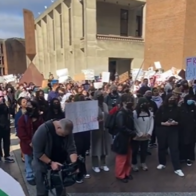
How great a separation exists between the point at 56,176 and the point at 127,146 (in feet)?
6.06

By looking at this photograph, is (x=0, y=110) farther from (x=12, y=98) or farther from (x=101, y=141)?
(x=12, y=98)

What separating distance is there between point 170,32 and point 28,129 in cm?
1703

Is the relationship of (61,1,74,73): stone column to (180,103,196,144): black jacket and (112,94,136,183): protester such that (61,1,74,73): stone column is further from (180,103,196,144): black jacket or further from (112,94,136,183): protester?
(112,94,136,183): protester

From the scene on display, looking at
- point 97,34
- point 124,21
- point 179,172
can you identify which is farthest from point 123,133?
point 124,21

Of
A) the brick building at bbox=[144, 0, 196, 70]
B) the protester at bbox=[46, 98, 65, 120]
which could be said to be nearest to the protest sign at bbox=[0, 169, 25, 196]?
the protester at bbox=[46, 98, 65, 120]

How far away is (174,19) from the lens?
18.0 m

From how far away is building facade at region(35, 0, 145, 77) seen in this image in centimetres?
2125

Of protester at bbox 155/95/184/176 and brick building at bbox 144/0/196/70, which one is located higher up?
brick building at bbox 144/0/196/70

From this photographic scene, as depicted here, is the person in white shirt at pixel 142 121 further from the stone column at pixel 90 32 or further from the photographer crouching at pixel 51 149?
the stone column at pixel 90 32

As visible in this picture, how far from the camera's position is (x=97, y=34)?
21.7m

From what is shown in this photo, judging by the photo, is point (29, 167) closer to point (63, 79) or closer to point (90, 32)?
point (63, 79)

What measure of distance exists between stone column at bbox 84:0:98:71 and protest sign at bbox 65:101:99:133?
17.1 meters

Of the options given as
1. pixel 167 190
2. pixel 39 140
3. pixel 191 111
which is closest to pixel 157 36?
pixel 191 111

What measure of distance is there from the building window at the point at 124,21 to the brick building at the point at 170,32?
528cm
